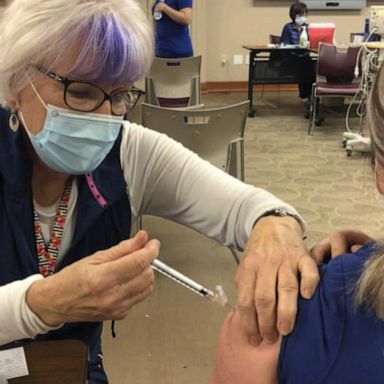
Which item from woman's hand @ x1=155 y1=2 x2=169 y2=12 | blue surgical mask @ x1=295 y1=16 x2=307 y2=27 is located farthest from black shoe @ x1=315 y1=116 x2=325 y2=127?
woman's hand @ x1=155 y1=2 x2=169 y2=12

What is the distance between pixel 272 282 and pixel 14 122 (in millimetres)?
637

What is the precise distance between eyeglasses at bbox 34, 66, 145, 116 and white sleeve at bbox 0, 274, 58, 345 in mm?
380

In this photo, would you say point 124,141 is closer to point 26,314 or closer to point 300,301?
point 26,314

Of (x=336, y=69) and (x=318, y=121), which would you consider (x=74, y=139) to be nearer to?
(x=336, y=69)

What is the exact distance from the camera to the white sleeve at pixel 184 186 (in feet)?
3.87

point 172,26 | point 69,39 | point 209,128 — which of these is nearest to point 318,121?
point 172,26

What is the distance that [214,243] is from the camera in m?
3.09

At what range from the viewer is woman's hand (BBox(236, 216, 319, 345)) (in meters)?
0.73

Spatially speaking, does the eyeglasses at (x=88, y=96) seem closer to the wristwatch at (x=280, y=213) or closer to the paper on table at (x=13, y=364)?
the wristwatch at (x=280, y=213)

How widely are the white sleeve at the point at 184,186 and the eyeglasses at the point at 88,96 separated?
3.8 inches

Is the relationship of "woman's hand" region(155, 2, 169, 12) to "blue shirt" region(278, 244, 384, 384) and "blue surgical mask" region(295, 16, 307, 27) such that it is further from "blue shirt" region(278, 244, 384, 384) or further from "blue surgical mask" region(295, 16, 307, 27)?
"blue shirt" region(278, 244, 384, 384)

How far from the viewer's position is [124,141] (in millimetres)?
1191

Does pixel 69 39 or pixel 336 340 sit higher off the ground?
pixel 69 39

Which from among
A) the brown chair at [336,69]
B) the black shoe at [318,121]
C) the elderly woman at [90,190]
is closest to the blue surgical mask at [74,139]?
the elderly woman at [90,190]
